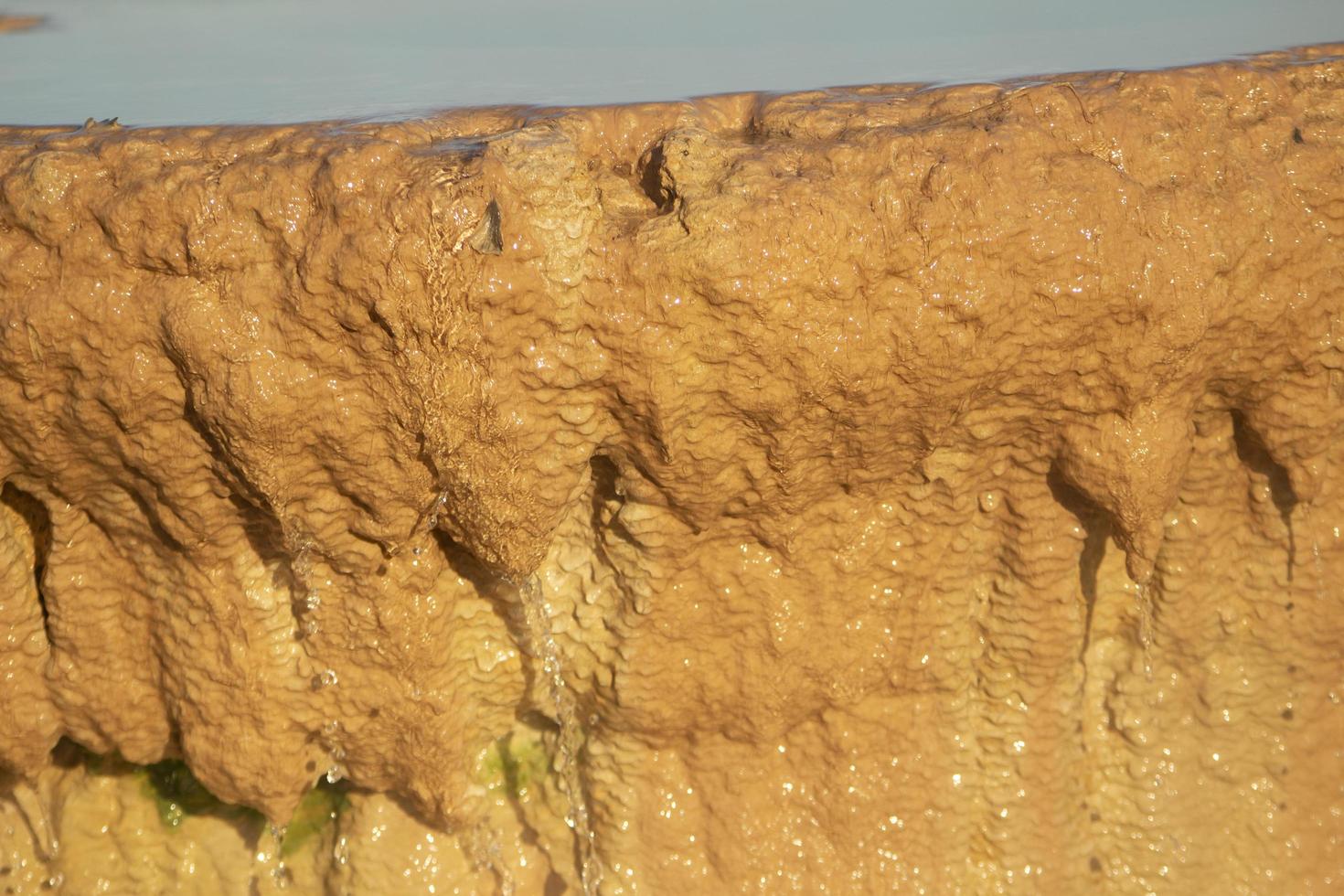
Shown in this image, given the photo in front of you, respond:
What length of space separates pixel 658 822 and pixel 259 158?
1.58 metres

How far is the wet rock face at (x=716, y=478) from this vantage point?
2.06 m

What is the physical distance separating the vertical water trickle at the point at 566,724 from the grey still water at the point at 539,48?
3.29 feet

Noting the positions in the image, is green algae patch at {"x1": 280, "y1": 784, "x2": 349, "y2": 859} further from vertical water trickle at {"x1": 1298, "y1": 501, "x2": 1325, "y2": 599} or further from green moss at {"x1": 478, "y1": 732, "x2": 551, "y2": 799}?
vertical water trickle at {"x1": 1298, "y1": 501, "x2": 1325, "y2": 599}

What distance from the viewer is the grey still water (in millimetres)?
2697

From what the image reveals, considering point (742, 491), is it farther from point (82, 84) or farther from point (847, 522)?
point (82, 84)

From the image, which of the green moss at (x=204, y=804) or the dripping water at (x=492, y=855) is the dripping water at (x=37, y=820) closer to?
the green moss at (x=204, y=804)

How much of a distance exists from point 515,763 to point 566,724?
23 centimetres

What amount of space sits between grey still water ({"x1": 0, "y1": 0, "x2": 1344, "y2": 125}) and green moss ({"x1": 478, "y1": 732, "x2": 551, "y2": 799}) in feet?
4.58

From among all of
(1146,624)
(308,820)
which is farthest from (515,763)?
(1146,624)

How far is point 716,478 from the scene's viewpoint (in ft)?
7.42

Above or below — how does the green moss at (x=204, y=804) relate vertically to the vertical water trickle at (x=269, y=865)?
above

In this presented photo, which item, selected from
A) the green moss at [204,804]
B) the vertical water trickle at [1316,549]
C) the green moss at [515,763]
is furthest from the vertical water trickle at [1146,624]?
the green moss at [204,804]

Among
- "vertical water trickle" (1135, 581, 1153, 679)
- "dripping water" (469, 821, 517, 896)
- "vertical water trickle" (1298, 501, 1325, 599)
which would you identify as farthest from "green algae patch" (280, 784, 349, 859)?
"vertical water trickle" (1298, 501, 1325, 599)

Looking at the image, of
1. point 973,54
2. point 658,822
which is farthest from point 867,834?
point 973,54
